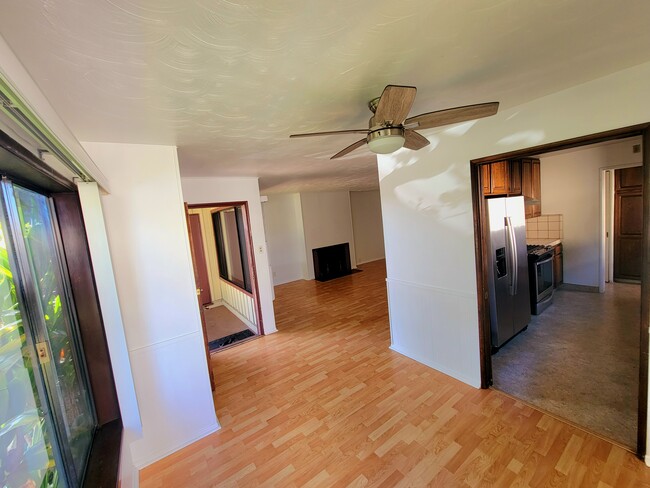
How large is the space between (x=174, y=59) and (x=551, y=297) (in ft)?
17.5

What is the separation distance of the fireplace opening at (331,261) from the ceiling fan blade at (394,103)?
569cm

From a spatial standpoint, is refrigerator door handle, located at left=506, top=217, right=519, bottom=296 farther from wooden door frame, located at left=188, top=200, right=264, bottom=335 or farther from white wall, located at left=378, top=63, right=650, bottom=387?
wooden door frame, located at left=188, top=200, right=264, bottom=335

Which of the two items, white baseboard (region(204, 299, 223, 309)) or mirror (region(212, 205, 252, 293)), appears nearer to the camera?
mirror (region(212, 205, 252, 293))

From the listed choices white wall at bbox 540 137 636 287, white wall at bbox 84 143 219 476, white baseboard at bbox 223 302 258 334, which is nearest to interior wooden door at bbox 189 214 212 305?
white baseboard at bbox 223 302 258 334

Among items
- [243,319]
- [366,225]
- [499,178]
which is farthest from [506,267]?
[366,225]

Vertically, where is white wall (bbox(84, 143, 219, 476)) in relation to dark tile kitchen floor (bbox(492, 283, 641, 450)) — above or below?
above

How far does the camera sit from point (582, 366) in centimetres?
257

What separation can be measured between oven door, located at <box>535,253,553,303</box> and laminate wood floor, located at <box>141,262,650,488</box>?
7.07 ft

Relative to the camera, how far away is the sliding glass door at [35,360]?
36.9 inches

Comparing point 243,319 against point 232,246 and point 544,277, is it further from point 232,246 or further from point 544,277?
point 544,277

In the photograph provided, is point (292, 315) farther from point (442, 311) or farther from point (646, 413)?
point (646, 413)

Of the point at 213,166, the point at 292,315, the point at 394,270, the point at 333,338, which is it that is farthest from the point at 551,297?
the point at 213,166

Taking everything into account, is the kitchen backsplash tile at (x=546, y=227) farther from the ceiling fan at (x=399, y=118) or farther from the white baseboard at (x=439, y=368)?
the ceiling fan at (x=399, y=118)

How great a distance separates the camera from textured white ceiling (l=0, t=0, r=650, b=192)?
0.83m
